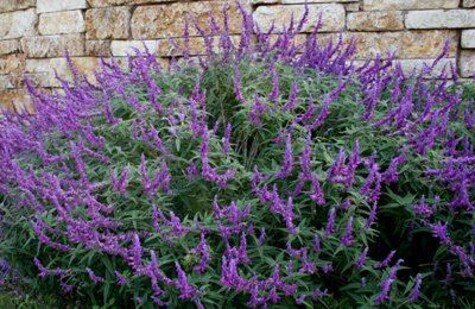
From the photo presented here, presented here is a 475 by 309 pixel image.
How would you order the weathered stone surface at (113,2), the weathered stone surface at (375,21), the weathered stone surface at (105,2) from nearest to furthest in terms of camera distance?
the weathered stone surface at (375,21) < the weathered stone surface at (113,2) < the weathered stone surface at (105,2)

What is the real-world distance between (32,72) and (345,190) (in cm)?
533

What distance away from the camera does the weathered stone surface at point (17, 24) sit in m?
7.11

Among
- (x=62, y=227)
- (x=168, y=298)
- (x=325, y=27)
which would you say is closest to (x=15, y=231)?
(x=62, y=227)

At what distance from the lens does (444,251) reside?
9.96ft

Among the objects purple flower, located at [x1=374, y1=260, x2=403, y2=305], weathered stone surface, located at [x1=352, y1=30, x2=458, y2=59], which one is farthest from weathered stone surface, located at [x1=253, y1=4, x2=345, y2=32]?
purple flower, located at [x1=374, y1=260, x2=403, y2=305]

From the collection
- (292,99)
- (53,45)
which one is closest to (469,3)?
(292,99)

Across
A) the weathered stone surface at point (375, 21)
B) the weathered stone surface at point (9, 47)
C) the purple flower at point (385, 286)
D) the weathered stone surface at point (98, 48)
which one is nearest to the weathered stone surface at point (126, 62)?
the weathered stone surface at point (98, 48)

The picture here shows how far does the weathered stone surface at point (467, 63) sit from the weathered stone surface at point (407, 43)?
0.07 m

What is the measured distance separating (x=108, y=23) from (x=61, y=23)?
68 cm

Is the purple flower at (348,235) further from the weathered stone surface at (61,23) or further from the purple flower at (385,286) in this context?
the weathered stone surface at (61,23)

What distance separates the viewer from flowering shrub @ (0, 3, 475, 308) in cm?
262

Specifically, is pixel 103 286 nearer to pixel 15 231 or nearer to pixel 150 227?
pixel 150 227

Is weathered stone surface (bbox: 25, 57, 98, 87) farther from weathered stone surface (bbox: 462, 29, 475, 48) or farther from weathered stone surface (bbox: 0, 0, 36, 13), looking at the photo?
weathered stone surface (bbox: 462, 29, 475, 48)

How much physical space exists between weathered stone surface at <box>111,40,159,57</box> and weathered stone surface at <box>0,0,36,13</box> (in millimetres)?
1300
